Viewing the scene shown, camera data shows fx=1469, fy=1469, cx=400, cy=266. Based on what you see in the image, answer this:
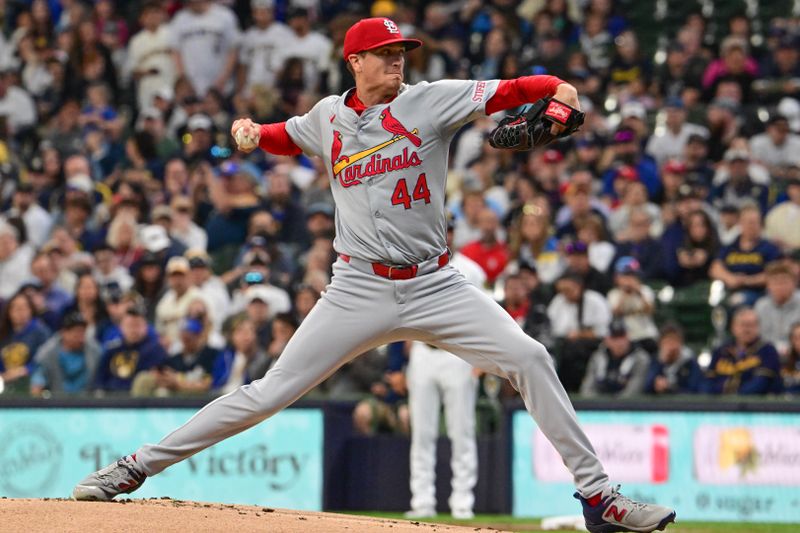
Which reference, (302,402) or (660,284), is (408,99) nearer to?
(302,402)

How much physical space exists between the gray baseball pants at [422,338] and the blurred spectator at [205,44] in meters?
11.9

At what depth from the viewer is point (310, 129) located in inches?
265

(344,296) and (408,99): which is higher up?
(408,99)

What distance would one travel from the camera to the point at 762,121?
15.5 metres

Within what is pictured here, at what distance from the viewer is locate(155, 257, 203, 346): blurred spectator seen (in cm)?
1364

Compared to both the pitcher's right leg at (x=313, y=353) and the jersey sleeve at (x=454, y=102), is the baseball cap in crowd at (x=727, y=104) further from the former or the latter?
the pitcher's right leg at (x=313, y=353)

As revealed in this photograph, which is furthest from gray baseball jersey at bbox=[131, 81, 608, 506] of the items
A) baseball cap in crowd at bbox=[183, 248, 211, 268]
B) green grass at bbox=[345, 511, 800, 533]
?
baseball cap in crowd at bbox=[183, 248, 211, 268]

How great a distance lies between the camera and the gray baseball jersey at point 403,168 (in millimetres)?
6348

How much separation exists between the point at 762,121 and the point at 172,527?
35.6 ft

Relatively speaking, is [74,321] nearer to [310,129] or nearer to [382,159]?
[310,129]

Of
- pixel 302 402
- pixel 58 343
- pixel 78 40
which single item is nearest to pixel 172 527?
pixel 302 402

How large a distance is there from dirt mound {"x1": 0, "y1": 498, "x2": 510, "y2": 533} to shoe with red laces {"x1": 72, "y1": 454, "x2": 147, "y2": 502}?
76mm

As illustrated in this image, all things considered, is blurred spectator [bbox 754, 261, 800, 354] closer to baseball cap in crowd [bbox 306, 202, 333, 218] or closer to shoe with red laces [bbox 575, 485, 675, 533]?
baseball cap in crowd [bbox 306, 202, 333, 218]

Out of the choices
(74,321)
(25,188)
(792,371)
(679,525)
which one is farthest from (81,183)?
(679,525)
